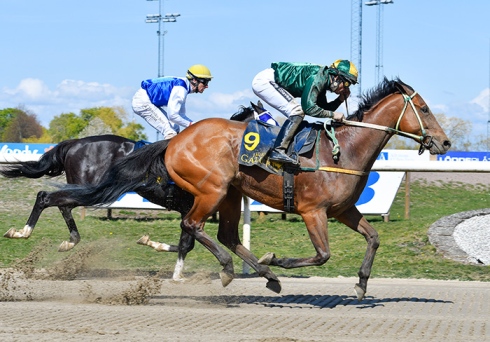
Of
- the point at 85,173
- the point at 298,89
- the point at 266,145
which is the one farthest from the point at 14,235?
the point at 298,89

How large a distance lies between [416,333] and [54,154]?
5865 mm

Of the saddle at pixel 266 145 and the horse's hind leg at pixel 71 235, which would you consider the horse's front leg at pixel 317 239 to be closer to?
the saddle at pixel 266 145

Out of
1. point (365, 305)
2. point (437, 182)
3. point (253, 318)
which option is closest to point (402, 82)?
point (365, 305)

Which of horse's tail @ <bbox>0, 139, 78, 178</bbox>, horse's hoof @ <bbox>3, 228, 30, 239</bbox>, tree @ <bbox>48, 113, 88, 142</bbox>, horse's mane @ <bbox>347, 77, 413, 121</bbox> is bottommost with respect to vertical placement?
tree @ <bbox>48, 113, 88, 142</bbox>

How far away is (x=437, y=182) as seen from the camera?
18141 mm

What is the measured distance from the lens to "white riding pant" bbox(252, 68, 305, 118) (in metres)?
7.91

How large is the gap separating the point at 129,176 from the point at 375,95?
2545 millimetres

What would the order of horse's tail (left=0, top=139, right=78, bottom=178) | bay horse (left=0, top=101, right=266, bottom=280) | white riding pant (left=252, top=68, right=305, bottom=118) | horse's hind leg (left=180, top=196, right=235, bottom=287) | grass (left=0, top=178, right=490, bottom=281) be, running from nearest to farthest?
horse's hind leg (left=180, top=196, right=235, bottom=287) < white riding pant (left=252, top=68, right=305, bottom=118) < bay horse (left=0, top=101, right=266, bottom=280) < grass (left=0, top=178, right=490, bottom=281) < horse's tail (left=0, top=139, right=78, bottom=178)

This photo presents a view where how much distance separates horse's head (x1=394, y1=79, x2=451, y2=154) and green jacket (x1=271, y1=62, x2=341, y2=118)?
684mm

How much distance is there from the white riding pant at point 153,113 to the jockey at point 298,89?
1.86m

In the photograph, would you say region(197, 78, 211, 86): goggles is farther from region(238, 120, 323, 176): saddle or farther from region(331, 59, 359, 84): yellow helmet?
region(331, 59, 359, 84): yellow helmet

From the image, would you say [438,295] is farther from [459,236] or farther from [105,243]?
[105,243]

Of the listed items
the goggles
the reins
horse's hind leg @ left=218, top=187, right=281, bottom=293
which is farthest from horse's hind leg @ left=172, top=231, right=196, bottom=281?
the reins

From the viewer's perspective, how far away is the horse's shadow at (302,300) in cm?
759
